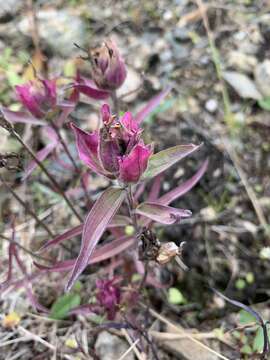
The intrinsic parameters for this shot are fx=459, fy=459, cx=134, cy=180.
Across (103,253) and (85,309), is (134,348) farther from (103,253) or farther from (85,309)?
(103,253)

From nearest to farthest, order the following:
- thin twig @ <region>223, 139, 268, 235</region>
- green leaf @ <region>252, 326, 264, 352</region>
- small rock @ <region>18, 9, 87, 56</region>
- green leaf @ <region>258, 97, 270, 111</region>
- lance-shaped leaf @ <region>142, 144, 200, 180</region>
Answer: lance-shaped leaf @ <region>142, 144, 200, 180</region>
green leaf @ <region>252, 326, 264, 352</region>
thin twig @ <region>223, 139, 268, 235</region>
green leaf @ <region>258, 97, 270, 111</region>
small rock @ <region>18, 9, 87, 56</region>

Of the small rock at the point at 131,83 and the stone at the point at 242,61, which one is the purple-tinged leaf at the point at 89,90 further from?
the stone at the point at 242,61

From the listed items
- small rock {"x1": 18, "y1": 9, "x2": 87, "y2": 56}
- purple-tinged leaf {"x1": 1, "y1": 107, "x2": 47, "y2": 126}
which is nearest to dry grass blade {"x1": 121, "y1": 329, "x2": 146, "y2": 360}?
purple-tinged leaf {"x1": 1, "y1": 107, "x2": 47, "y2": 126}

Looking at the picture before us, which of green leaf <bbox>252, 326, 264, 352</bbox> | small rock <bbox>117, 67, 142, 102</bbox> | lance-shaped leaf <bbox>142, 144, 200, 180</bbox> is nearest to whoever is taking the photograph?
lance-shaped leaf <bbox>142, 144, 200, 180</bbox>

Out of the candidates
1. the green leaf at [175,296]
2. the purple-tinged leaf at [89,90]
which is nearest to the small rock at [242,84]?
the purple-tinged leaf at [89,90]

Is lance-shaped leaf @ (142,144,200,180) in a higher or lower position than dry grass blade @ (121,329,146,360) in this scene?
higher

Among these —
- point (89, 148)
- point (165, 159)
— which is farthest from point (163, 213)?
point (89, 148)

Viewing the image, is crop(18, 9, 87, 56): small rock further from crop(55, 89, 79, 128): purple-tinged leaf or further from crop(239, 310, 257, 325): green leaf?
crop(239, 310, 257, 325): green leaf
